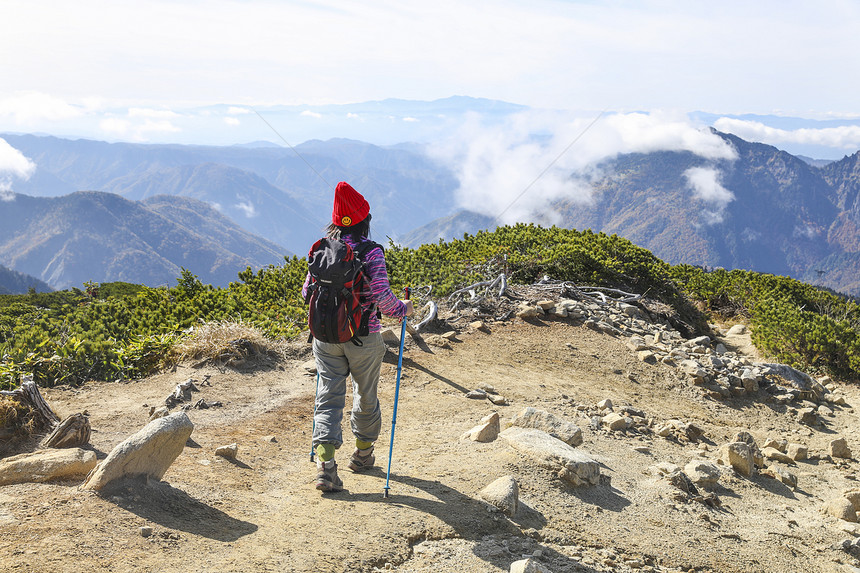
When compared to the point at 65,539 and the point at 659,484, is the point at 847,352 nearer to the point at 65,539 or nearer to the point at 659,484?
the point at 659,484

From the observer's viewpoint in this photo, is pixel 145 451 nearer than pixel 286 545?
No

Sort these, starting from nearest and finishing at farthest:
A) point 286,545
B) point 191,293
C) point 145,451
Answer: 1. point 286,545
2. point 145,451
3. point 191,293

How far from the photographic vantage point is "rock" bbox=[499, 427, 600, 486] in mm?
5113

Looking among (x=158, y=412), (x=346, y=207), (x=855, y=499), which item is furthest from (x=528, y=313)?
(x=346, y=207)

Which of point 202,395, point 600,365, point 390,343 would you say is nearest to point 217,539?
point 202,395

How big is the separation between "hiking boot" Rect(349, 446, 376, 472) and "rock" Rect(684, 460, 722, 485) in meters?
3.26

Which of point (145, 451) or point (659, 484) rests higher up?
point (145, 451)

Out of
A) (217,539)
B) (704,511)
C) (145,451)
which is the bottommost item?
(704,511)

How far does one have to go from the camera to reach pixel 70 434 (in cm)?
500

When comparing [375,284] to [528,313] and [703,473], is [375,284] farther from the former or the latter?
[528,313]

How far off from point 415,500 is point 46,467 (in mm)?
2564

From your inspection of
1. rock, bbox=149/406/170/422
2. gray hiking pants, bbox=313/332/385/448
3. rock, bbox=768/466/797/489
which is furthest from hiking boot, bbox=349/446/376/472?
rock, bbox=768/466/797/489

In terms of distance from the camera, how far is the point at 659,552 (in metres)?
4.44

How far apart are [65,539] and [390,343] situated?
5719 mm
